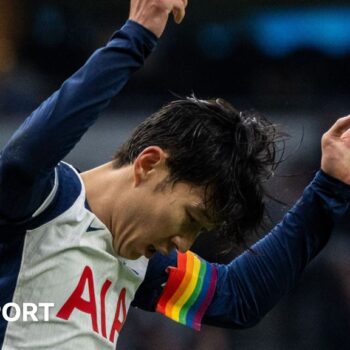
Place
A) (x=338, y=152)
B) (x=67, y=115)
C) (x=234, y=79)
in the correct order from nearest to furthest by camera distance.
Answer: (x=67, y=115), (x=338, y=152), (x=234, y=79)

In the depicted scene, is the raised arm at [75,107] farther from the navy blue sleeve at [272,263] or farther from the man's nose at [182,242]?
the navy blue sleeve at [272,263]

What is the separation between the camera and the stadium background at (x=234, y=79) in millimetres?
2488

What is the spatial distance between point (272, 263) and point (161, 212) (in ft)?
0.91

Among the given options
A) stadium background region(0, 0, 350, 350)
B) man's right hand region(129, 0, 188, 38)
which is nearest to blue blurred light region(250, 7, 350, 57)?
stadium background region(0, 0, 350, 350)

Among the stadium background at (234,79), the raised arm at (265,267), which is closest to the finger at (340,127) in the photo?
the raised arm at (265,267)

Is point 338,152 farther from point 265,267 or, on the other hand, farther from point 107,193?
point 107,193

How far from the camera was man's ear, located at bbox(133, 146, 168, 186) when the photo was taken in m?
1.51

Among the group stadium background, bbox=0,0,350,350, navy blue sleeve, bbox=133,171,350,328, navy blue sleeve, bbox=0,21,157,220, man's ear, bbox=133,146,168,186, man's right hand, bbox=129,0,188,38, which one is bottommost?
stadium background, bbox=0,0,350,350

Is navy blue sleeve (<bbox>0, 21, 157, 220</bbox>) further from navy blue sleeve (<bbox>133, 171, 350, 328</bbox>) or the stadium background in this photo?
the stadium background

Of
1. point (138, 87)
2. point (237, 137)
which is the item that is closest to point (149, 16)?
point (237, 137)

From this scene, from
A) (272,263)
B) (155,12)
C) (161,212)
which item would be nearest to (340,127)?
(272,263)

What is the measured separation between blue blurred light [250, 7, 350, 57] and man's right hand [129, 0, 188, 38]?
134 cm

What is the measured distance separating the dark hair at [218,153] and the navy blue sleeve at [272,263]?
126mm

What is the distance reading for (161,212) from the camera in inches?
59.3
